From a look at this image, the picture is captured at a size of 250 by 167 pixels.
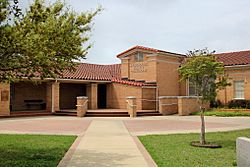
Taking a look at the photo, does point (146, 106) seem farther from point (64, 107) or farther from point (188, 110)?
point (64, 107)

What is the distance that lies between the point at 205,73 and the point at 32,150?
21.0 feet

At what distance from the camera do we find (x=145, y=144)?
1107 cm

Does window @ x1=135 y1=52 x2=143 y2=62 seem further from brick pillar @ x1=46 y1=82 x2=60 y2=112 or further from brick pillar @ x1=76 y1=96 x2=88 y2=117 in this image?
brick pillar @ x1=76 y1=96 x2=88 y2=117

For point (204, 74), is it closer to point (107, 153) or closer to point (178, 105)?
point (107, 153)

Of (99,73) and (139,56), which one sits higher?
(139,56)

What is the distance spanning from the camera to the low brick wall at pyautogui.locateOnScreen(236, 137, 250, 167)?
17.0ft

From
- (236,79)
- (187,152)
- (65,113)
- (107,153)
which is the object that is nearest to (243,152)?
(187,152)

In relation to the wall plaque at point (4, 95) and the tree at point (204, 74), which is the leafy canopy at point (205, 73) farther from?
the wall plaque at point (4, 95)

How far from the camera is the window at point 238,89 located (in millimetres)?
28516

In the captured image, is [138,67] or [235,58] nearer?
[235,58]

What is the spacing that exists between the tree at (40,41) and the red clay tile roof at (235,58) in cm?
2253

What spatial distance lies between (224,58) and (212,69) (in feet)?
69.1

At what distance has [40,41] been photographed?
7.15 metres

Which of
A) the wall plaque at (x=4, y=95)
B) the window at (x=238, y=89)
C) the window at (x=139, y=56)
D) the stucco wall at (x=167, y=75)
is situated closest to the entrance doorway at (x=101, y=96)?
the window at (x=139, y=56)
